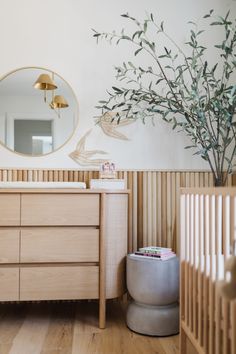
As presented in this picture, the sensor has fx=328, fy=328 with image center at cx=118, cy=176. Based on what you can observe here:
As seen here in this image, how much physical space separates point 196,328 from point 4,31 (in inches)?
89.6

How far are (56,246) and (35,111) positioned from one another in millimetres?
1019

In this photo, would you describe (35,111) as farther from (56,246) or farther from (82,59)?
(56,246)

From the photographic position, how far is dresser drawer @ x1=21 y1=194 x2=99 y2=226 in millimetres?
1896

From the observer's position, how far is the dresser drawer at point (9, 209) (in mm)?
1877

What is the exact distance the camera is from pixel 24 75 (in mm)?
2371

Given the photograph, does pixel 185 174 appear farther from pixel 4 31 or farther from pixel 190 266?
pixel 4 31

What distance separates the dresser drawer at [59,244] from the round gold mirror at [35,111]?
0.69 meters

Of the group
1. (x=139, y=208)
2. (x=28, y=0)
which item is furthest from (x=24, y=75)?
(x=139, y=208)

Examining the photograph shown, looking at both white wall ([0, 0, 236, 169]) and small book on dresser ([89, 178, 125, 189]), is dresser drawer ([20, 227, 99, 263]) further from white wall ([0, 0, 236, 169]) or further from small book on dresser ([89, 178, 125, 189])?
white wall ([0, 0, 236, 169])

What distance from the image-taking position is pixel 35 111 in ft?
7.75

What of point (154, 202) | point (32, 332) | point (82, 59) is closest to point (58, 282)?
point (32, 332)

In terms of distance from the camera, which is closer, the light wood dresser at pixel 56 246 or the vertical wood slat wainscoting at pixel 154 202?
the light wood dresser at pixel 56 246

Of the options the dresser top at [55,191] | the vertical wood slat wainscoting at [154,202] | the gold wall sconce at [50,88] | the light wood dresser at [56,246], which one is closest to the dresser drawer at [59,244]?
the light wood dresser at [56,246]

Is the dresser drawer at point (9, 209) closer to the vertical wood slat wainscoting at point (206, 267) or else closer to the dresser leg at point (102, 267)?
the dresser leg at point (102, 267)
